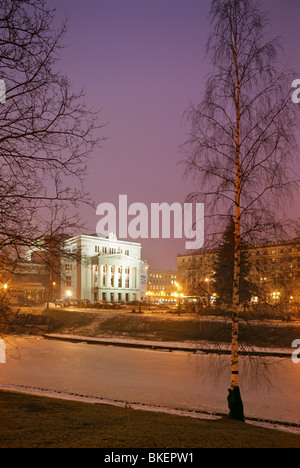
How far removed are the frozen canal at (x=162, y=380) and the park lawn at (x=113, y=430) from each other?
1665 millimetres

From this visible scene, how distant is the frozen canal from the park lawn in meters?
1.66

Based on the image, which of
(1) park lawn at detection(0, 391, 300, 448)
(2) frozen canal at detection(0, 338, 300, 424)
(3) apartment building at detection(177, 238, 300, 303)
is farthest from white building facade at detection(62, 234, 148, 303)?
(1) park lawn at detection(0, 391, 300, 448)

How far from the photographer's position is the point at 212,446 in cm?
645

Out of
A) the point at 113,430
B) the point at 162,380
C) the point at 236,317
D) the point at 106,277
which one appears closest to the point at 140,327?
the point at 162,380

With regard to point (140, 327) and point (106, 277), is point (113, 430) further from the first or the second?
point (106, 277)

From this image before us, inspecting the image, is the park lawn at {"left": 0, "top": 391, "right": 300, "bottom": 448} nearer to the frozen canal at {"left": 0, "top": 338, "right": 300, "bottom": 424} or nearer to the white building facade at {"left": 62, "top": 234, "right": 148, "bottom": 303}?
the frozen canal at {"left": 0, "top": 338, "right": 300, "bottom": 424}

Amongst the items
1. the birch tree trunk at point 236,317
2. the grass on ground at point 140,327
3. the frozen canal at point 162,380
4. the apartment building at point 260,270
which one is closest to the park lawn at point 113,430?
the birch tree trunk at point 236,317

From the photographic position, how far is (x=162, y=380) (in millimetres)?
16703

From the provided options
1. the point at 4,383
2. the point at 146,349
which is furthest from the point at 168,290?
the point at 4,383

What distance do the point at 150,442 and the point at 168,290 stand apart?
192m

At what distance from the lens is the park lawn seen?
644 cm

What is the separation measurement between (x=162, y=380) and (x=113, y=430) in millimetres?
9806

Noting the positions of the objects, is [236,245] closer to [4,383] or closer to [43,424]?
[43,424]

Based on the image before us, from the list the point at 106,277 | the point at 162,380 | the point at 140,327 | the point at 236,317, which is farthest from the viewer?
the point at 106,277
